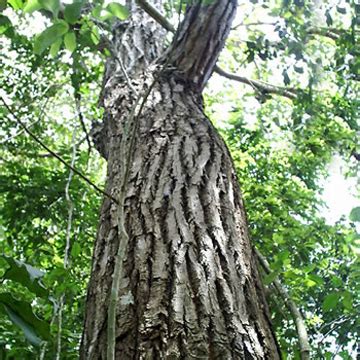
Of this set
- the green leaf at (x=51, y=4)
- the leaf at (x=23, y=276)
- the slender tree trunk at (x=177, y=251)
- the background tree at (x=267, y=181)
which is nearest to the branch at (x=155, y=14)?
the background tree at (x=267, y=181)

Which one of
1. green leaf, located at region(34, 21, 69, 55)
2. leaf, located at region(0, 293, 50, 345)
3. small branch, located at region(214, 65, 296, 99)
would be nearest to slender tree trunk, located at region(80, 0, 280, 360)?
leaf, located at region(0, 293, 50, 345)

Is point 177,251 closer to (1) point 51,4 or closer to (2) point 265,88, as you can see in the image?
(1) point 51,4

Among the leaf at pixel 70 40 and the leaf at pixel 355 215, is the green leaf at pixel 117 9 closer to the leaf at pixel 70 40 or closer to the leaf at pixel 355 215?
the leaf at pixel 70 40

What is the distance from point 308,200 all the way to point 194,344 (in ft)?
10.3

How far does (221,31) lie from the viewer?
283cm

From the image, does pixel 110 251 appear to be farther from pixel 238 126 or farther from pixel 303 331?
pixel 238 126

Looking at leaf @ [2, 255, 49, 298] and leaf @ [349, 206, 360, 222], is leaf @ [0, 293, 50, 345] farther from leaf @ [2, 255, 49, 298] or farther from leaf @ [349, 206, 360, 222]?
leaf @ [349, 206, 360, 222]

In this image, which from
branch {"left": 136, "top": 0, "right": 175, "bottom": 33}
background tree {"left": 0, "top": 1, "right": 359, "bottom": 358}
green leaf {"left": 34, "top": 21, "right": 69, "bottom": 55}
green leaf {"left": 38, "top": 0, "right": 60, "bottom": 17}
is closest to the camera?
green leaf {"left": 38, "top": 0, "right": 60, "bottom": 17}

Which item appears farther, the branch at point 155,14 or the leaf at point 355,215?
the branch at point 155,14

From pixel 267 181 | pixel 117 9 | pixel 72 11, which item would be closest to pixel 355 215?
pixel 72 11

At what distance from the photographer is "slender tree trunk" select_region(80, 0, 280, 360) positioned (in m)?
1.26

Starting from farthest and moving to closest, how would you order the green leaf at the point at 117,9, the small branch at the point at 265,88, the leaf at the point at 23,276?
1. the small branch at the point at 265,88
2. the green leaf at the point at 117,9
3. the leaf at the point at 23,276

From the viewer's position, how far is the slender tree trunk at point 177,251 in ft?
4.14

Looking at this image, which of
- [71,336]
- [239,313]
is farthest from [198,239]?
[71,336]
